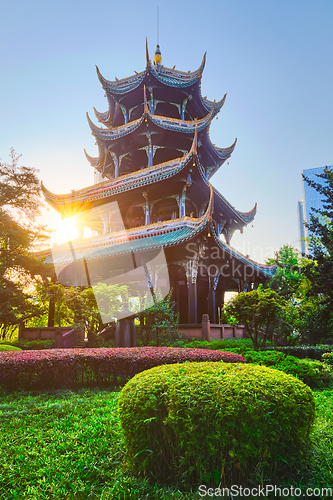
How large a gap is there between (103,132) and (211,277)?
44.0 feet

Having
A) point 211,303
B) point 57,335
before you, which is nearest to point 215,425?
point 57,335

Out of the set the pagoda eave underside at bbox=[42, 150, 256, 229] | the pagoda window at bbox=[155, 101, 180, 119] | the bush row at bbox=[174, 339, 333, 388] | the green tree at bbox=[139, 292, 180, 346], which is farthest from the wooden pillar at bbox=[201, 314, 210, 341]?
the pagoda window at bbox=[155, 101, 180, 119]

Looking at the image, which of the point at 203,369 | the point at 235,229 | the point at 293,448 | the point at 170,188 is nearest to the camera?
the point at 293,448

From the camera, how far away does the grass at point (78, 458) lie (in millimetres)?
3023

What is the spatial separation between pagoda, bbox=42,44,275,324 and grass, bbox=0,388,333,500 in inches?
452

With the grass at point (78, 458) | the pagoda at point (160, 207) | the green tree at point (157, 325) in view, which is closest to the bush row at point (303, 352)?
the green tree at point (157, 325)

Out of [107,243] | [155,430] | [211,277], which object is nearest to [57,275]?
[107,243]

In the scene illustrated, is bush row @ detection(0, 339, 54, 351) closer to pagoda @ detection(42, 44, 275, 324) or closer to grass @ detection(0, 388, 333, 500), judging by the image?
pagoda @ detection(42, 44, 275, 324)

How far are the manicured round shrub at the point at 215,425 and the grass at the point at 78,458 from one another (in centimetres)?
19

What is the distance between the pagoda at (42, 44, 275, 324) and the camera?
57.5 ft

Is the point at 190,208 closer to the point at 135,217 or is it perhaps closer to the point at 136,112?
the point at 135,217

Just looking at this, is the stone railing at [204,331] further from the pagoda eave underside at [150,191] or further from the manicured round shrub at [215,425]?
the manicured round shrub at [215,425]

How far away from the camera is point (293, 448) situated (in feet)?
9.83

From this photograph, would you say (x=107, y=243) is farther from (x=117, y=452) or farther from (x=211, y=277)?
(x=117, y=452)
